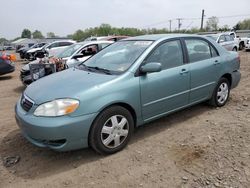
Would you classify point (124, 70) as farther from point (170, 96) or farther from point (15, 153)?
point (15, 153)

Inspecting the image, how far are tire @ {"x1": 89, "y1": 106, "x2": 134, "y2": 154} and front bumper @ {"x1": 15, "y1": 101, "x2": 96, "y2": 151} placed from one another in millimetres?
112

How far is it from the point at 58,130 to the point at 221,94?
141 inches

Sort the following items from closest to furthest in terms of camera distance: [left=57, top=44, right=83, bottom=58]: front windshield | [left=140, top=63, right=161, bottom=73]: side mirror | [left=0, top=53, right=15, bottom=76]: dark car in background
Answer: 1. [left=140, top=63, right=161, bottom=73]: side mirror
2. [left=57, top=44, right=83, bottom=58]: front windshield
3. [left=0, top=53, right=15, bottom=76]: dark car in background

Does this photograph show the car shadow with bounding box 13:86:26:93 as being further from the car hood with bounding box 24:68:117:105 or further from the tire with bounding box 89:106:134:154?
the tire with bounding box 89:106:134:154

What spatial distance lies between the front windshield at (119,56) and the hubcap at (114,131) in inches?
28.8

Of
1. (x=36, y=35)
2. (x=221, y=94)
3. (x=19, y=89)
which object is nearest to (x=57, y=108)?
(x=221, y=94)

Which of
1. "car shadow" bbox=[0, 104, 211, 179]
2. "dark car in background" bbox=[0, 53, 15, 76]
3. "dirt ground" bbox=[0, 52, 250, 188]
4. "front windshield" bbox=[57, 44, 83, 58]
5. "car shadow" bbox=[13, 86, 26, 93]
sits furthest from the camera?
"dark car in background" bbox=[0, 53, 15, 76]

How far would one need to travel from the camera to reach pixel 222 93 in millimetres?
5312

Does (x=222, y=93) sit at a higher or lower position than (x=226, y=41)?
lower

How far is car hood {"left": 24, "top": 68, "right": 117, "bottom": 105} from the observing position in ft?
10.8

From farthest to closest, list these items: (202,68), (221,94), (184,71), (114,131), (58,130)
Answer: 1. (221,94)
2. (202,68)
3. (184,71)
4. (114,131)
5. (58,130)

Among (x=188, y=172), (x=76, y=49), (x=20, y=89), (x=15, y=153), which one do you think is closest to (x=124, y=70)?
(x=188, y=172)

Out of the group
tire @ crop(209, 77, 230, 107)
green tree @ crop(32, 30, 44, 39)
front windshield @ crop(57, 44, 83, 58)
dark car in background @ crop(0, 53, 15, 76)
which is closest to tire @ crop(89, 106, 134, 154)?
tire @ crop(209, 77, 230, 107)

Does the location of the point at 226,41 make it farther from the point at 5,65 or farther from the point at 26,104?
the point at 26,104
